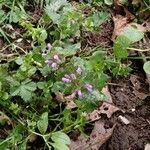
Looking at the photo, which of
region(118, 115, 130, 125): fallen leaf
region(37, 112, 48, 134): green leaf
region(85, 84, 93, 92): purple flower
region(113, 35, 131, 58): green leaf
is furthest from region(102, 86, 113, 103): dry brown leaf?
region(37, 112, 48, 134): green leaf

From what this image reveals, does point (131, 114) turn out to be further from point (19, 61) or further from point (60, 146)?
point (19, 61)

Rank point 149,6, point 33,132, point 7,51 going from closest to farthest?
point 33,132 < point 7,51 < point 149,6

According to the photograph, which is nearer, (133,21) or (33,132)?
(33,132)

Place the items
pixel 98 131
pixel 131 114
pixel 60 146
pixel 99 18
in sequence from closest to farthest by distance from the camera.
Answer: pixel 60 146, pixel 98 131, pixel 131 114, pixel 99 18

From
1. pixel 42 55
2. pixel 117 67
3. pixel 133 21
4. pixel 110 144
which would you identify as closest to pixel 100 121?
pixel 110 144

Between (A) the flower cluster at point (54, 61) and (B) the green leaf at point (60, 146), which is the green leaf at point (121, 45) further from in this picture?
(B) the green leaf at point (60, 146)

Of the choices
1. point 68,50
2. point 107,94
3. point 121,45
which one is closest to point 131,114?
point 107,94

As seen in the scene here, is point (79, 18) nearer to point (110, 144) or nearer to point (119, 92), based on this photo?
point (119, 92)
